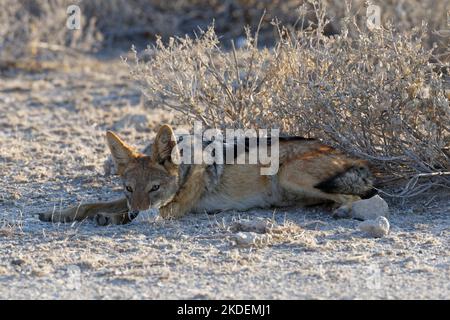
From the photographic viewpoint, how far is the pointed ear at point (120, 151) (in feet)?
23.7

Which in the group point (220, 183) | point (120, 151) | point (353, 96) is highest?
point (353, 96)

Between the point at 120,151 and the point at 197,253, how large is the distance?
143 centimetres

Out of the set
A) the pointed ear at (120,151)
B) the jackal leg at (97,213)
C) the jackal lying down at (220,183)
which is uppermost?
the pointed ear at (120,151)

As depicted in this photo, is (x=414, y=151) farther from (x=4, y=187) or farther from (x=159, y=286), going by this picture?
(x=4, y=187)

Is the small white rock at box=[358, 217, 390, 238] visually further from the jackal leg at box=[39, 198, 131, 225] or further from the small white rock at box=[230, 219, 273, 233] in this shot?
the jackal leg at box=[39, 198, 131, 225]

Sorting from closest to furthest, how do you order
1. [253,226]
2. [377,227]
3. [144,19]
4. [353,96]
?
[377,227], [253,226], [353,96], [144,19]

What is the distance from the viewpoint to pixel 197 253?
6.16m

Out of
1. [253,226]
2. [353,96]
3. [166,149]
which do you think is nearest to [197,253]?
[253,226]

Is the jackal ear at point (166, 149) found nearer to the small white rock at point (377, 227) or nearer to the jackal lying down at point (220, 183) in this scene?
the jackal lying down at point (220, 183)

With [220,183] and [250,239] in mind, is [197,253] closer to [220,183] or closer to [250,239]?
[250,239]

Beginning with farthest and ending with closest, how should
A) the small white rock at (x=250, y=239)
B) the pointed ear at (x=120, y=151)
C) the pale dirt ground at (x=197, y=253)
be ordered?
the pointed ear at (x=120, y=151), the small white rock at (x=250, y=239), the pale dirt ground at (x=197, y=253)

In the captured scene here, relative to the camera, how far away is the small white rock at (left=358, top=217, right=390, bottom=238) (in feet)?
21.3

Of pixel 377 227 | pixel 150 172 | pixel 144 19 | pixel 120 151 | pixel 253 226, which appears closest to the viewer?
pixel 377 227

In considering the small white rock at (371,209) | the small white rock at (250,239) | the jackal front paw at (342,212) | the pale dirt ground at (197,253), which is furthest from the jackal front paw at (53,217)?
the small white rock at (371,209)
